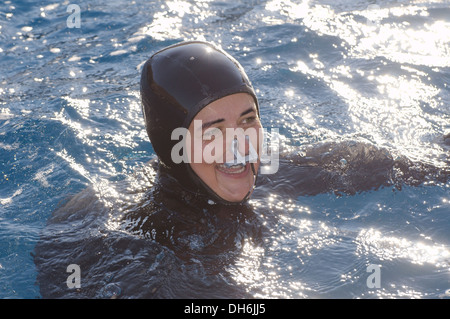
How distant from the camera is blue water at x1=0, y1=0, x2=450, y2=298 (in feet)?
15.1

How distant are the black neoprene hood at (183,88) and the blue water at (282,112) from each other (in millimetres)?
805

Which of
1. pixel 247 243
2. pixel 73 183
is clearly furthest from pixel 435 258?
pixel 73 183

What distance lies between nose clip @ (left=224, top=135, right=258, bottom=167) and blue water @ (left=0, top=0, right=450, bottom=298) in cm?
74

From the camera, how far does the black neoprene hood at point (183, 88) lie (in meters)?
4.55

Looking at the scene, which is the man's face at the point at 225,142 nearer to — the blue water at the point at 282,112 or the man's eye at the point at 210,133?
the man's eye at the point at 210,133

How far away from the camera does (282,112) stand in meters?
7.83

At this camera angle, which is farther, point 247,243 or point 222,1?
point 222,1

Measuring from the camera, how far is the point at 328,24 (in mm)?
10430

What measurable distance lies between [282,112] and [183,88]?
3422 mm

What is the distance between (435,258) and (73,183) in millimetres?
3984

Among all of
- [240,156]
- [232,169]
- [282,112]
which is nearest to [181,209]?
[232,169]

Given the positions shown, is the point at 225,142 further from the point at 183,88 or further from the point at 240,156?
the point at 183,88

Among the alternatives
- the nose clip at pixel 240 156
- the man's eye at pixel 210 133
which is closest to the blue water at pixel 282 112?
the nose clip at pixel 240 156

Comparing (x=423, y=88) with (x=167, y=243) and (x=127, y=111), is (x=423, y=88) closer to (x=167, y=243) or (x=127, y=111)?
(x=127, y=111)
